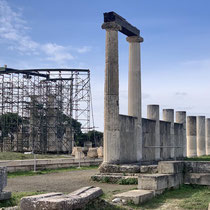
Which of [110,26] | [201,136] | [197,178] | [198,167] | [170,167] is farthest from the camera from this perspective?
[201,136]

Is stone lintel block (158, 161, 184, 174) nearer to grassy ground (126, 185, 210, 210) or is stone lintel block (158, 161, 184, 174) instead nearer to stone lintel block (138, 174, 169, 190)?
grassy ground (126, 185, 210, 210)

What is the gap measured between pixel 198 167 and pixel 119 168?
11.0ft

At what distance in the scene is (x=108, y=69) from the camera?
50.1 feet

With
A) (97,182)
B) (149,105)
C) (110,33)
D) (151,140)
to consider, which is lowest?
(97,182)

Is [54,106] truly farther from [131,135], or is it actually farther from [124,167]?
[124,167]

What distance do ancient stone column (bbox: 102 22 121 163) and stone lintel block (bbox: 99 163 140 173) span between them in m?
0.64

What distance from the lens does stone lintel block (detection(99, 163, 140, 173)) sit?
43.3 ft

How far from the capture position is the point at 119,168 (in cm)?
1380

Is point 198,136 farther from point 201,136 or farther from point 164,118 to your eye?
point 164,118

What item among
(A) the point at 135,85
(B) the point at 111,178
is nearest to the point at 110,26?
(A) the point at 135,85

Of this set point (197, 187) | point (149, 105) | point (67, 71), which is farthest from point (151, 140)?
point (67, 71)

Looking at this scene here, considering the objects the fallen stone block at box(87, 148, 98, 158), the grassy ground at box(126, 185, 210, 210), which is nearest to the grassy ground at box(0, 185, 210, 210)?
the grassy ground at box(126, 185, 210, 210)

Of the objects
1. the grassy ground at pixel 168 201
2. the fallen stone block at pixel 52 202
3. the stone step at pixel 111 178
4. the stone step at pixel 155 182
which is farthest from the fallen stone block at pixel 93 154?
the fallen stone block at pixel 52 202

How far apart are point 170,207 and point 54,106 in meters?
30.5
